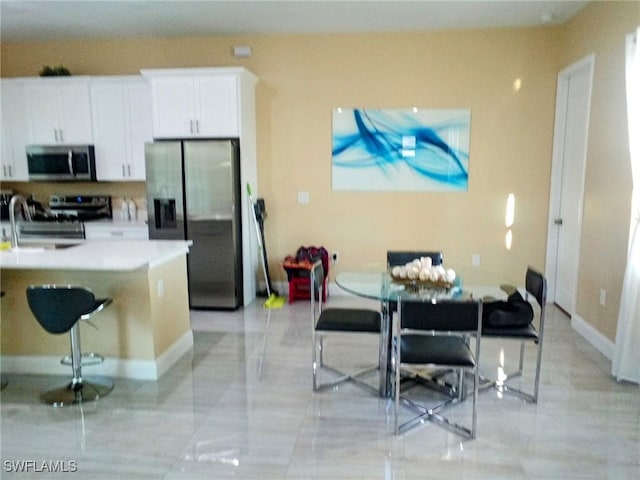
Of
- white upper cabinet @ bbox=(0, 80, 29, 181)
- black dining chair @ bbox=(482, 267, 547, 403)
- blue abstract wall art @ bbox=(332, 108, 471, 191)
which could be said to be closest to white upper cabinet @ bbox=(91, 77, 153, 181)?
white upper cabinet @ bbox=(0, 80, 29, 181)

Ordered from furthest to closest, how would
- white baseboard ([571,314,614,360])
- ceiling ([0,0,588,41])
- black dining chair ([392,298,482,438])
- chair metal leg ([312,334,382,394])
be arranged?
ceiling ([0,0,588,41]) < white baseboard ([571,314,614,360]) < chair metal leg ([312,334,382,394]) < black dining chair ([392,298,482,438])

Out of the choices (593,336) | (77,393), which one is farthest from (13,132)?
(593,336)

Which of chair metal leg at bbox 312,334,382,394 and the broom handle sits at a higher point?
the broom handle

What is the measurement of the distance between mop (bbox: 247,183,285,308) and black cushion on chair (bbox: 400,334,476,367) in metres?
2.43

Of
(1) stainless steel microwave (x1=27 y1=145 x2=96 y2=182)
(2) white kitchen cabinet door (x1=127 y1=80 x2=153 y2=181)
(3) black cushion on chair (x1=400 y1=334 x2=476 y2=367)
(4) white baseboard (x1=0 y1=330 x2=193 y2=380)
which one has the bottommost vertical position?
(4) white baseboard (x1=0 y1=330 x2=193 y2=380)

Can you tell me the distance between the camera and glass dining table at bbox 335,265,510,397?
269cm

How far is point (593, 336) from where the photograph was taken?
3.80 metres

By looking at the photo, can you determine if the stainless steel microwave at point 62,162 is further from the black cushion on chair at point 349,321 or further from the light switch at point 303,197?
the black cushion on chair at point 349,321

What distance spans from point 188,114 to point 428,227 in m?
2.78

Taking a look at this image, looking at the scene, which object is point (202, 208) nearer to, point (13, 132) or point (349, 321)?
point (349, 321)

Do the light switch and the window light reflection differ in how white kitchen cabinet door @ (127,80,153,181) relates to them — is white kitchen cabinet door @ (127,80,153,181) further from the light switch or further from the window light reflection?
the window light reflection

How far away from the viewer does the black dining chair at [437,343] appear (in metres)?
2.41

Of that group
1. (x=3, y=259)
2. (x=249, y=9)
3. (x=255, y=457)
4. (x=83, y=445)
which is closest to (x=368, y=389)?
Result: (x=255, y=457)

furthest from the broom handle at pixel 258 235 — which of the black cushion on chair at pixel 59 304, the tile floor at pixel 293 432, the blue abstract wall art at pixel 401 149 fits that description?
the black cushion on chair at pixel 59 304
